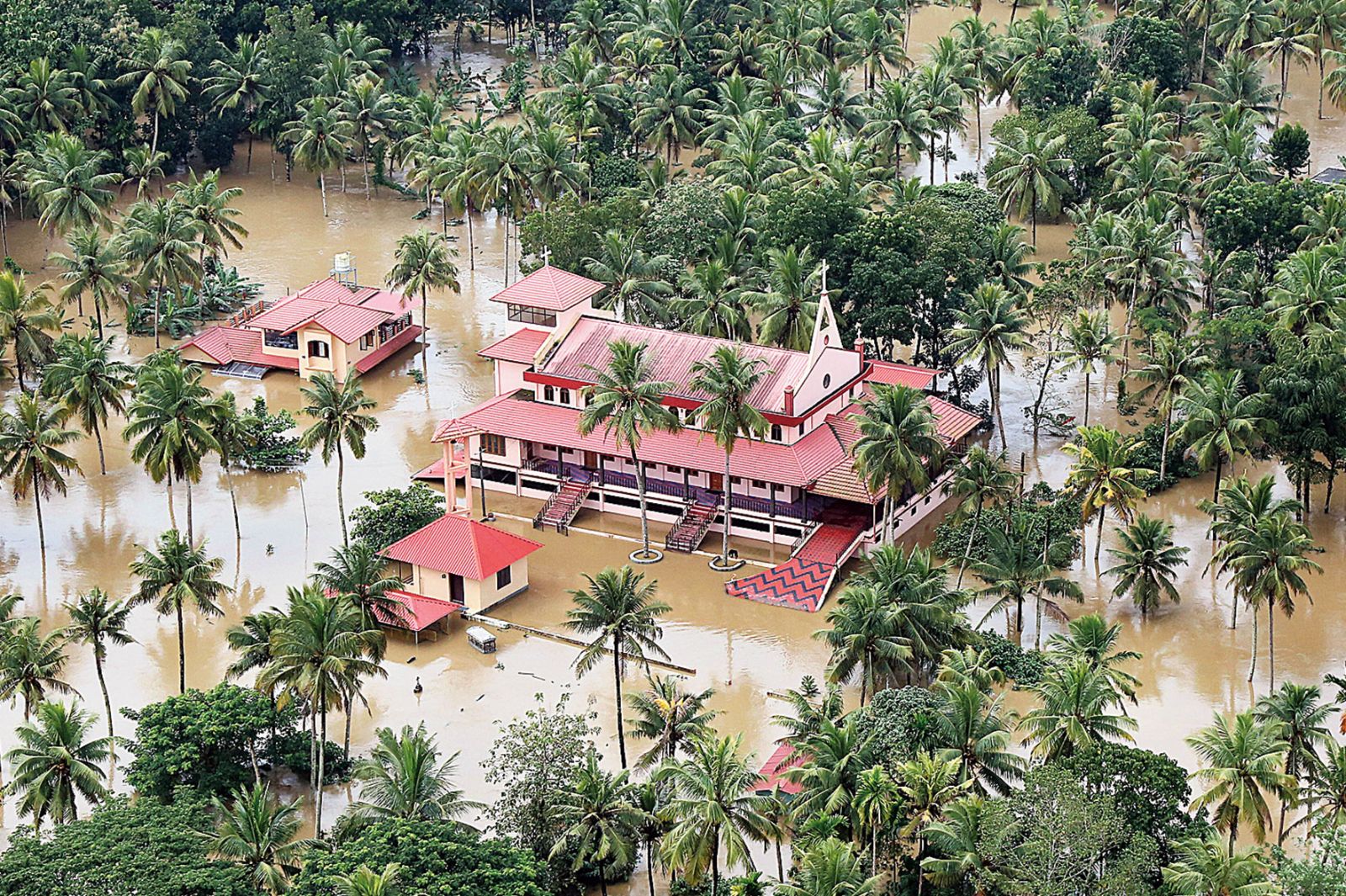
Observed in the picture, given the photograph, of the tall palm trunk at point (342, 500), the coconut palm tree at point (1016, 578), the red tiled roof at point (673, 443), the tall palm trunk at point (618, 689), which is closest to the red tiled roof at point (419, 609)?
the tall palm trunk at point (342, 500)

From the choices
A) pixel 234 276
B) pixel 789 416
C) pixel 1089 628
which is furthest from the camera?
pixel 234 276

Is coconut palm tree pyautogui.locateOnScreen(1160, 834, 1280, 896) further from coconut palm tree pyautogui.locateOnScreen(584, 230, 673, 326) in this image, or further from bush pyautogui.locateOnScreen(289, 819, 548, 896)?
coconut palm tree pyautogui.locateOnScreen(584, 230, 673, 326)

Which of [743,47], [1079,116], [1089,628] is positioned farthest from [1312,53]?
[1089,628]

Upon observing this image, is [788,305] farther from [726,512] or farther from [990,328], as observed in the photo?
[726,512]

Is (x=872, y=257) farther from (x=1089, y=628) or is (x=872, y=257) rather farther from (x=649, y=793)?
(x=649, y=793)

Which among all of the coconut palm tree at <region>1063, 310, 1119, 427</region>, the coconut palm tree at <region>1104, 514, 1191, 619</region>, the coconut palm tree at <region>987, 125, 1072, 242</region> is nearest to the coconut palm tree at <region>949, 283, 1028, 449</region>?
the coconut palm tree at <region>1063, 310, 1119, 427</region>
